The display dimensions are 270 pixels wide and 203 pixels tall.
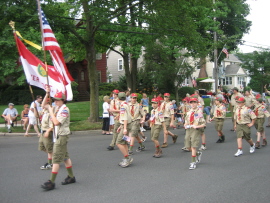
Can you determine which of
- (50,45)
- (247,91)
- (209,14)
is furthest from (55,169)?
(209,14)

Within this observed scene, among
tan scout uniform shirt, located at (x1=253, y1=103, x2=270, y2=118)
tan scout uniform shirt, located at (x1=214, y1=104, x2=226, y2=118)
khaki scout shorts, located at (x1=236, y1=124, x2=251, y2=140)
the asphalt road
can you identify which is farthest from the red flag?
tan scout uniform shirt, located at (x1=253, y1=103, x2=270, y2=118)

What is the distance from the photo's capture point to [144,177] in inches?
276

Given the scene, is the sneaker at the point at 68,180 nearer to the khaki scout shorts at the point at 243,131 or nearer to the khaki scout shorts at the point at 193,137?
the khaki scout shorts at the point at 193,137

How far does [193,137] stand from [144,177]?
1.74 meters

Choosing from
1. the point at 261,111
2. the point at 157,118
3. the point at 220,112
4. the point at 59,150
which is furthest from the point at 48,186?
the point at 261,111

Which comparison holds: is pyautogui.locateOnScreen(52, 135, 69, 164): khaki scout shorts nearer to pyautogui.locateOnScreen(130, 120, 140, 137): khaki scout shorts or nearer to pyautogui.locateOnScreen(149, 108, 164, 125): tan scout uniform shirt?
pyautogui.locateOnScreen(130, 120, 140, 137): khaki scout shorts

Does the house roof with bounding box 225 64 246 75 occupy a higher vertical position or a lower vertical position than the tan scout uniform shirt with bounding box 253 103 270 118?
higher

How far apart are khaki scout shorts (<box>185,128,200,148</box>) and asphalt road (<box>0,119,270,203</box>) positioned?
571 millimetres

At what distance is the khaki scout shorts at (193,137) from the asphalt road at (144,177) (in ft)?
1.87

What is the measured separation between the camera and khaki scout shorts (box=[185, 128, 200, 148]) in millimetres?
7854

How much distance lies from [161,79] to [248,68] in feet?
53.9

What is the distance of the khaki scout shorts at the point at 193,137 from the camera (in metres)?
7.85

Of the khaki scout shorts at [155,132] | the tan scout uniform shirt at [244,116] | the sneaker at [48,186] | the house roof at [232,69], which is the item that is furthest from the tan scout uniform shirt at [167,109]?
the house roof at [232,69]

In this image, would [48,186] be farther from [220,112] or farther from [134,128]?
[220,112]
